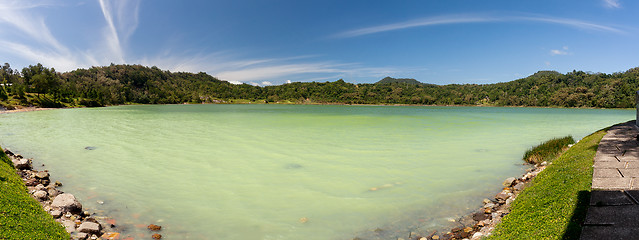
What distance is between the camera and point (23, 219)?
562cm

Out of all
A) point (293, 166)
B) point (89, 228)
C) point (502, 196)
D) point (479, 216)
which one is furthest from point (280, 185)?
point (502, 196)

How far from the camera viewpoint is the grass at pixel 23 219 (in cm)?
506

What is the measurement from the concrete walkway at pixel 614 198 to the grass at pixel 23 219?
933 cm

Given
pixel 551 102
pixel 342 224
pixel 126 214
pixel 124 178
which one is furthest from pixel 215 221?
pixel 551 102

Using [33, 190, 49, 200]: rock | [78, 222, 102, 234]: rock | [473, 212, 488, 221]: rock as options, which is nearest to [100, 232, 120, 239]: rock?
[78, 222, 102, 234]: rock

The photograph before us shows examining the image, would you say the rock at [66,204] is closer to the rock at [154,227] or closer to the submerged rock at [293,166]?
the rock at [154,227]

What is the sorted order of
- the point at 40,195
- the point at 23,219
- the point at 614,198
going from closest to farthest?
the point at 614,198 < the point at 23,219 < the point at 40,195

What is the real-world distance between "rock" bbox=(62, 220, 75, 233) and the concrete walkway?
9670mm

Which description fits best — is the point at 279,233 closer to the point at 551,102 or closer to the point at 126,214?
the point at 126,214

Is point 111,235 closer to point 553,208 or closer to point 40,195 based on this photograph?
point 40,195

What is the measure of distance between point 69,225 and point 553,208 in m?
10.5

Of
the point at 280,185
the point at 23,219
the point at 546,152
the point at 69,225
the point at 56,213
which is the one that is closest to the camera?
the point at 23,219

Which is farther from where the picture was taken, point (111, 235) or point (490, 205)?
point (490, 205)

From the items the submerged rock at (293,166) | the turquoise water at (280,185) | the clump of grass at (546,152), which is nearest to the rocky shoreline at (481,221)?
the turquoise water at (280,185)
